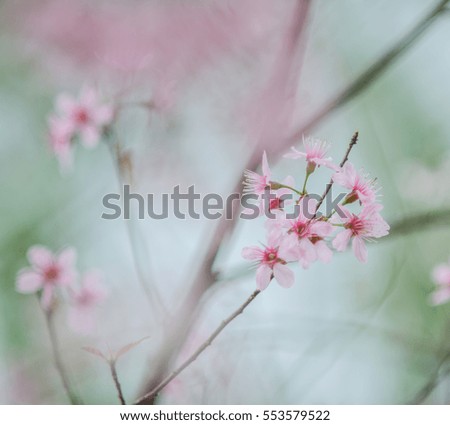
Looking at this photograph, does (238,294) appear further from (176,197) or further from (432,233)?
(432,233)

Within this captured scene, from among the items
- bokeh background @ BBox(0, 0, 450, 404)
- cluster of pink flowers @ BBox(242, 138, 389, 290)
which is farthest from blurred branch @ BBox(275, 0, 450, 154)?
cluster of pink flowers @ BBox(242, 138, 389, 290)

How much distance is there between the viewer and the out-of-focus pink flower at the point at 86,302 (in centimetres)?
85

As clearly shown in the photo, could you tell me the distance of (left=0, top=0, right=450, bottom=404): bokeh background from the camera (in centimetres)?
87

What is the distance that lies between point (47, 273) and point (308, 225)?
1.32 feet

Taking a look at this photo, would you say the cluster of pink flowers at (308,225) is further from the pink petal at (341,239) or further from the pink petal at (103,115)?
the pink petal at (103,115)

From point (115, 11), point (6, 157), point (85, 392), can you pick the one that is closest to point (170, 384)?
point (85, 392)

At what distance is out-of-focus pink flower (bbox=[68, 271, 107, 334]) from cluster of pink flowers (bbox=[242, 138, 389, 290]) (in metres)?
0.28

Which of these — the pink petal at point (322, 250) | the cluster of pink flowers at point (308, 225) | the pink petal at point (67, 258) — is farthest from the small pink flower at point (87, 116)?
the pink petal at point (322, 250)

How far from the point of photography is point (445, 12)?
894 mm

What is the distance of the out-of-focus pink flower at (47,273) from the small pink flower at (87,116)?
Result: 17 cm

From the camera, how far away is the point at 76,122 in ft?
2.80

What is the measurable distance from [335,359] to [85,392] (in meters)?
0.38

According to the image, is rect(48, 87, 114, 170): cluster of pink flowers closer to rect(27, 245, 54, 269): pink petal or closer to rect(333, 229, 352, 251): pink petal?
rect(27, 245, 54, 269): pink petal

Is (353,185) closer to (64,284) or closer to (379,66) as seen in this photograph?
(379,66)
